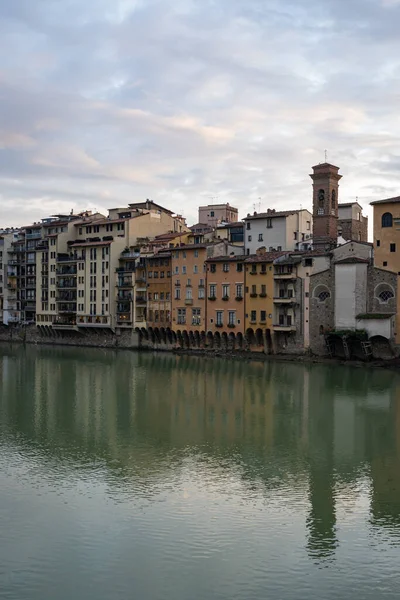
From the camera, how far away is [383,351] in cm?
5119

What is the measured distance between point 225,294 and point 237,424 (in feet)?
102

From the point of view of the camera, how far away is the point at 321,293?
54750mm

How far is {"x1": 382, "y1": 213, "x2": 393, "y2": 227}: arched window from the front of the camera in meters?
51.8

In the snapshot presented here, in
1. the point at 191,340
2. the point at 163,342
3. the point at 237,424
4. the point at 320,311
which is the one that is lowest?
the point at 237,424

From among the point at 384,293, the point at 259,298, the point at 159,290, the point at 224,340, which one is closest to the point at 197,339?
the point at 224,340

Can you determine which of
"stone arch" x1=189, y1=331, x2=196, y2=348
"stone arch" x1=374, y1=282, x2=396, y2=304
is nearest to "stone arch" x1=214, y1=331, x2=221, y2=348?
"stone arch" x1=189, y1=331, x2=196, y2=348

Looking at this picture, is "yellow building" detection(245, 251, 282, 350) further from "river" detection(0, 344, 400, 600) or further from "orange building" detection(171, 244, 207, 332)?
"river" detection(0, 344, 400, 600)

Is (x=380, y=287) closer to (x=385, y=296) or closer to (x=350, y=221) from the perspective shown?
(x=385, y=296)

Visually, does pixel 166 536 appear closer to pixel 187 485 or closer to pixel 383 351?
pixel 187 485

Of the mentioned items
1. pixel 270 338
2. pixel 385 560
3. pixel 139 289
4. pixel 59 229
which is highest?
pixel 59 229

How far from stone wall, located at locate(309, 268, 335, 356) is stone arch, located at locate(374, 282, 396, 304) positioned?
345 centimetres

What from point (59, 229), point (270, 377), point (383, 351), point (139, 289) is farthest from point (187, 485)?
point (59, 229)

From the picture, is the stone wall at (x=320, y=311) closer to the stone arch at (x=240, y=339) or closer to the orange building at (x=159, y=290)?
the stone arch at (x=240, y=339)

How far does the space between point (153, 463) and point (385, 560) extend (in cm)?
929
